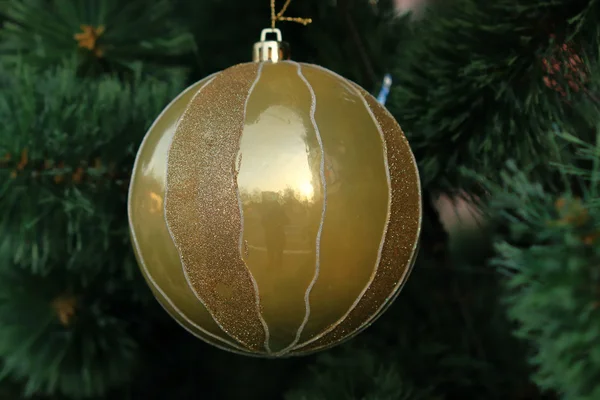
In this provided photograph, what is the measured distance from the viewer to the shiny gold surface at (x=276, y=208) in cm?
36

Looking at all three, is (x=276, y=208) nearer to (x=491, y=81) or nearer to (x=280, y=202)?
(x=280, y=202)

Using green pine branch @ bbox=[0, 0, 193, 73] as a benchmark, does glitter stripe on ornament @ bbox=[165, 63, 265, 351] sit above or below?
below

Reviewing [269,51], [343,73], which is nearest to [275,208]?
[269,51]

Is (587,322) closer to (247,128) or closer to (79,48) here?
(247,128)

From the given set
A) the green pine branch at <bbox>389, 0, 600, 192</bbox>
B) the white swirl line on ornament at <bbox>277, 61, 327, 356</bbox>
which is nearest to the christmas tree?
the green pine branch at <bbox>389, 0, 600, 192</bbox>

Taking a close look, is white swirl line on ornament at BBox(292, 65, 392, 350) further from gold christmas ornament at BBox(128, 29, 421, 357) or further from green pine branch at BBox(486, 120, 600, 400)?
green pine branch at BBox(486, 120, 600, 400)

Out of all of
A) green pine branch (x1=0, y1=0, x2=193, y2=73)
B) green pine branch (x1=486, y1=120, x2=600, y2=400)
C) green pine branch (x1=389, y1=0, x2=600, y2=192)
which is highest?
green pine branch (x1=0, y1=0, x2=193, y2=73)

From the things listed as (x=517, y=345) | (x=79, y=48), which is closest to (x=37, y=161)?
(x=79, y=48)

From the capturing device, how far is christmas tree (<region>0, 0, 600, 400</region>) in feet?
1.51

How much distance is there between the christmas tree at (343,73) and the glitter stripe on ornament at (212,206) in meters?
0.14

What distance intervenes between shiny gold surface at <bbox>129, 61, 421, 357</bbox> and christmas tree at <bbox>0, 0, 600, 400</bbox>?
82 millimetres

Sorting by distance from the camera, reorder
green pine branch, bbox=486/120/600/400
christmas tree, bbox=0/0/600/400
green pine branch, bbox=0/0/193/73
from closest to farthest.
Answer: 1. green pine branch, bbox=486/120/600/400
2. christmas tree, bbox=0/0/600/400
3. green pine branch, bbox=0/0/193/73

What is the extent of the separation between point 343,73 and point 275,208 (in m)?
0.28

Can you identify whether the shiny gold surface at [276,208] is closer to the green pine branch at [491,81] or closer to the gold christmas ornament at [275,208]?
the gold christmas ornament at [275,208]
